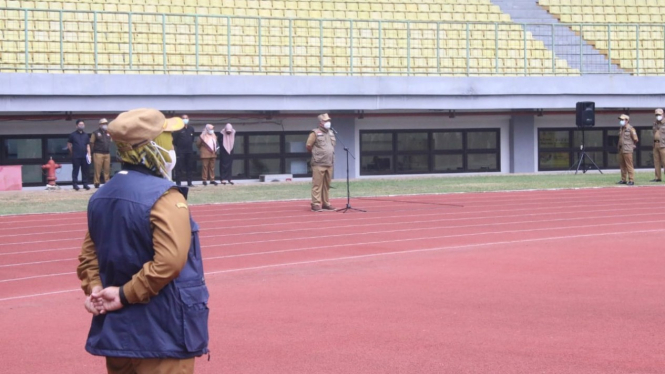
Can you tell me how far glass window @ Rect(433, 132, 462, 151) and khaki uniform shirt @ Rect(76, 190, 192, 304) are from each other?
25812 mm

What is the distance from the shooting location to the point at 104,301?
386cm

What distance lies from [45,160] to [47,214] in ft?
27.7

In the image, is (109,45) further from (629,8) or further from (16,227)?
(629,8)

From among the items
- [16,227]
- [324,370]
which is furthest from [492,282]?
[16,227]

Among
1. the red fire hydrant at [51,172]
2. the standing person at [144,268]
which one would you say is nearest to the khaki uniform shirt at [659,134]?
the red fire hydrant at [51,172]

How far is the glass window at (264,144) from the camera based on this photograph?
2752 cm

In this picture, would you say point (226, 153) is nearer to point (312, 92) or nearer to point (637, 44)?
point (312, 92)

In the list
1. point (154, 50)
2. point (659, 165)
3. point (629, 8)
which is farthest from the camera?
point (629, 8)

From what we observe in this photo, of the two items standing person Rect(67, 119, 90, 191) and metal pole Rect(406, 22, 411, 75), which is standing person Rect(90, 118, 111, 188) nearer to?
standing person Rect(67, 119, 90, 191)

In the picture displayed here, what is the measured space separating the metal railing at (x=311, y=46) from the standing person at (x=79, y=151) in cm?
183

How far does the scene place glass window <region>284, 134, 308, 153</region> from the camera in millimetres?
27891

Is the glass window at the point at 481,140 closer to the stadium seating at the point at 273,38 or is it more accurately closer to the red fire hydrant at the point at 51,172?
the stadium seating at the point at 273,38

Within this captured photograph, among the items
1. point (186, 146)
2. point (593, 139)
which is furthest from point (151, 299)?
point (593, 139)

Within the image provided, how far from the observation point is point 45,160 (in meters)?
25.5
